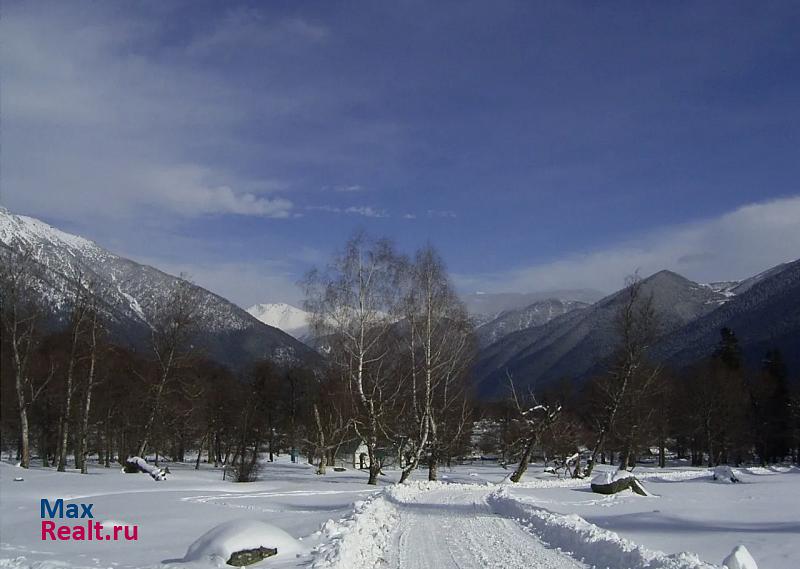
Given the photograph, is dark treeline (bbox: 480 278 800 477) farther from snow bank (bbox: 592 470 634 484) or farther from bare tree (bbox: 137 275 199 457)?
bare tree (bbox: 137 275 199 457)

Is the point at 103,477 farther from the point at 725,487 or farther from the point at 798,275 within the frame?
the point at 798,275

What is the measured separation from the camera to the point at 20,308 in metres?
17.3

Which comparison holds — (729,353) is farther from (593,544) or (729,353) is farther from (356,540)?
(356,540)

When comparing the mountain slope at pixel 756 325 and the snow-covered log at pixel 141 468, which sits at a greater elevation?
the mountain slope at pixel 756 325

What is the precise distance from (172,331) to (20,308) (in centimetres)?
1666

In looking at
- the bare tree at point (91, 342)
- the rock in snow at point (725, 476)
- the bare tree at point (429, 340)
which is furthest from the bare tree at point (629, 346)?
the bare tree at point (91, 342)

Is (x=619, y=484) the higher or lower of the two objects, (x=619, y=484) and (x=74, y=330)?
the lower

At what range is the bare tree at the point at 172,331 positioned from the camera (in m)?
33.6

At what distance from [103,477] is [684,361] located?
146 meters

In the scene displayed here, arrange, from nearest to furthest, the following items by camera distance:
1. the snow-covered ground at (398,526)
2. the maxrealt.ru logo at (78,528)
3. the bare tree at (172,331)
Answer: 1. the snow-covered ground at (398,526)
2. the maxrealt.ru logo at (78,528)
3. the bare tree at (172,331)

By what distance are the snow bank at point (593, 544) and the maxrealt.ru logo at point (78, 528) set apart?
27.8ft

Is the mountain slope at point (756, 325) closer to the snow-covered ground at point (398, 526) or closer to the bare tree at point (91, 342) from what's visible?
the snow-covered ground at point (398, 526)

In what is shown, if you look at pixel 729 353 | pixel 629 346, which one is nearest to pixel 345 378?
pixel 629 346

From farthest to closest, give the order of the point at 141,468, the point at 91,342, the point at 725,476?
the point at 725,476 < the point at 91,342 < the point at 141,468
